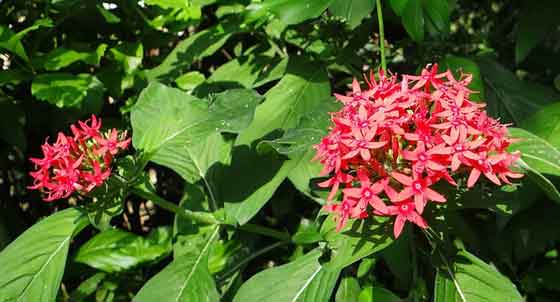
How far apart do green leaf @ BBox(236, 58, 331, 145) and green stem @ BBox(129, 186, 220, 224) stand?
17 cm

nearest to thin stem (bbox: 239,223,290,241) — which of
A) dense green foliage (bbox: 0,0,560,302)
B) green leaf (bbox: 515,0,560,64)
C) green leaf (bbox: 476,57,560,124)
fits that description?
dense green foliage (bbox: 0,0,560,302)

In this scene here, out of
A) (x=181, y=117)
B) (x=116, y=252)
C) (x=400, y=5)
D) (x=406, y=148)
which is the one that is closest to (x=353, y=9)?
(x=400, y=5)

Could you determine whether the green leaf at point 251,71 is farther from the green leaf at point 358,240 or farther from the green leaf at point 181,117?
the green leaf at point 358,240

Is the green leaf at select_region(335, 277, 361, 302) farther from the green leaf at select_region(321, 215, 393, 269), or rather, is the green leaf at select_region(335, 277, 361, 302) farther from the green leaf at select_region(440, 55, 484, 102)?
the green leaf at select_region(440, 55, 484, 102)

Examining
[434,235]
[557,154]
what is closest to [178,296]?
[434,235]

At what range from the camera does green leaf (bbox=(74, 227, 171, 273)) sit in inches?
56.9

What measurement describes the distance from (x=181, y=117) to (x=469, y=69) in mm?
563

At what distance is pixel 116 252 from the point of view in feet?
4.76

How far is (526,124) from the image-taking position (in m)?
1.19

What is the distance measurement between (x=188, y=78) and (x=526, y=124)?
2.44 ft

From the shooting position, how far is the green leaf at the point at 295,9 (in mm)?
1078

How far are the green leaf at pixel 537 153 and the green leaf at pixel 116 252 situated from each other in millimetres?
834

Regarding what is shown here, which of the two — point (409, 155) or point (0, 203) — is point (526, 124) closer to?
point (409, 155)

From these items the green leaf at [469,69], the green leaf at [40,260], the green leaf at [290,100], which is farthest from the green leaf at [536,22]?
the green leaf at [40,260]
